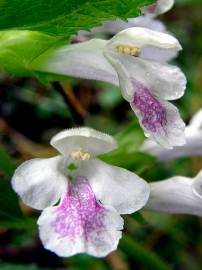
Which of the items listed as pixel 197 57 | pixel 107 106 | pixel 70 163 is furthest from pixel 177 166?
pixel 70 163

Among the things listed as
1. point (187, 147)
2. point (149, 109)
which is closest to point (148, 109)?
point (149, 109)

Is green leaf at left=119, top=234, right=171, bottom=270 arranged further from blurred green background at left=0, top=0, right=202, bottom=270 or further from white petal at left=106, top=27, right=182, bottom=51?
white petal at left=106, top=27, right=182, bottom=51

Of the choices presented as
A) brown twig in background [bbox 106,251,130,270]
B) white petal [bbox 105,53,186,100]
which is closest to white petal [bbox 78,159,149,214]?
white petal [bbox 105,53,186,100]

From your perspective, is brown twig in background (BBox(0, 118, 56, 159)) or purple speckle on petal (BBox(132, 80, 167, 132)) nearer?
purple speckle on petal (BBox(132, 80, 167, 132))

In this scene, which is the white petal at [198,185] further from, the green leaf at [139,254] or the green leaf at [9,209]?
the green leaf at [9,209]

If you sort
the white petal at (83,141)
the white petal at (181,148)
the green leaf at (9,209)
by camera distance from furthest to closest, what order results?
1. the white petal at (181,148)
2. the green leaf at (9,209)
3. the white petal at (83,141)

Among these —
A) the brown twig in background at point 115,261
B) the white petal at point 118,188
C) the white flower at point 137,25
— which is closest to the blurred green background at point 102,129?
the brown twig in background at point 115,261

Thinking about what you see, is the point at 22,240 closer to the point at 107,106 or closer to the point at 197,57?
the point at 107,106
